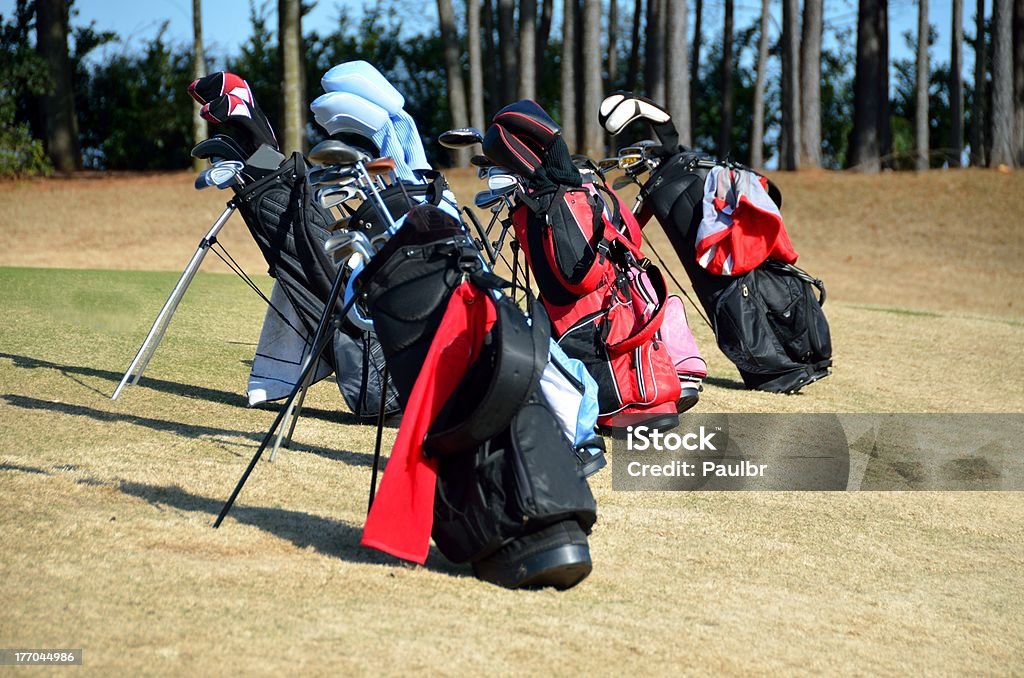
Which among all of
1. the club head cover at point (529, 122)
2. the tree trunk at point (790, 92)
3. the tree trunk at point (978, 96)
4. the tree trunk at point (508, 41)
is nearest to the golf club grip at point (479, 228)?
the club head cover at point (529, 122)

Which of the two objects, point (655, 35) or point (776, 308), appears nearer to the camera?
point (776, 308)

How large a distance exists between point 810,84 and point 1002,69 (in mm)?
3326

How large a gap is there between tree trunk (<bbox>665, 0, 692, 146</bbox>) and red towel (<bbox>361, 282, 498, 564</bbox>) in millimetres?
17538

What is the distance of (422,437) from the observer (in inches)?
133

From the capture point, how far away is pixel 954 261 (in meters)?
18.5

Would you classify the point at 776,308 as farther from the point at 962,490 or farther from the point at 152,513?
the point at 152,513

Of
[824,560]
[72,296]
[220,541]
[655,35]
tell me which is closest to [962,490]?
[824,560]

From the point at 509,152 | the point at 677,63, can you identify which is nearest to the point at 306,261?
the point at 509,152

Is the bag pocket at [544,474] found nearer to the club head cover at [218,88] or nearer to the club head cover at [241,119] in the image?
the club head cover at [241,119]

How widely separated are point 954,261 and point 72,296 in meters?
14.1

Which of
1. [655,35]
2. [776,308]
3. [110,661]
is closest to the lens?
[110,661]

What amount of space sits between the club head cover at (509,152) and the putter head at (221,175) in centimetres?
112

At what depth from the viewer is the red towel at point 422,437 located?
→ 3318 mm

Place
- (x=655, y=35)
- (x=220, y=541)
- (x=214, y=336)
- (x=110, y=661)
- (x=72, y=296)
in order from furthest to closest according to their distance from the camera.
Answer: (x=655, y=35) < (x=72, y=296) < (x=214, y=336) < (x=220, y=541) < (x=110, y=661)
